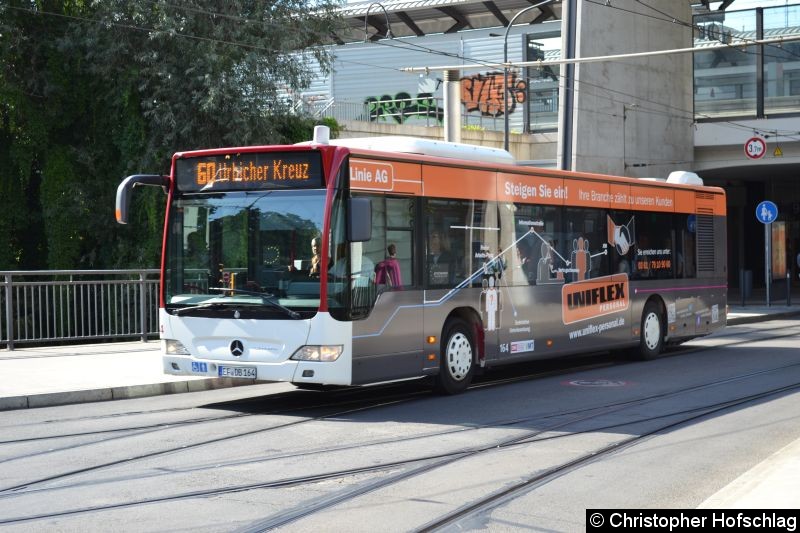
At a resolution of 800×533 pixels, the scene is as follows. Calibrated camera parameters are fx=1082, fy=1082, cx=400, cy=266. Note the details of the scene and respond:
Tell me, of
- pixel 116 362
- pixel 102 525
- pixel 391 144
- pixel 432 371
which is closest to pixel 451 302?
pixel 432 371

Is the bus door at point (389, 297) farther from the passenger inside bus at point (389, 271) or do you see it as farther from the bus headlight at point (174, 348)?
the bus headlight at point (174, 348)

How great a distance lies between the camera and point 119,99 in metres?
25.8

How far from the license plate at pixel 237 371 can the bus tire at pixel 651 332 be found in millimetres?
8752

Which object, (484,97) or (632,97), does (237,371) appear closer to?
(632,97)

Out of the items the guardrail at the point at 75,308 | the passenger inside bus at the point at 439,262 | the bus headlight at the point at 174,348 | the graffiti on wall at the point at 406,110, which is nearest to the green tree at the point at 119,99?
the guardrail at the point at 75,308

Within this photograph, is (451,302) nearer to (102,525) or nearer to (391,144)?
(391,144)

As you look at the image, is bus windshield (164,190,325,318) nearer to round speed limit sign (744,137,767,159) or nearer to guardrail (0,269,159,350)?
guardrail (0,269,159,350)

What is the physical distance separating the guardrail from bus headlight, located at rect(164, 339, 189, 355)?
637cm

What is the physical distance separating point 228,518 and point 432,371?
661 centimetres

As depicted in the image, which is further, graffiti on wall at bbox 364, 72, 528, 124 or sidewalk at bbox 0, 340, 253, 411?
graffiti on wall at bbox 364, 72, 528, 124

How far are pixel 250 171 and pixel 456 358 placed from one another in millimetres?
3655

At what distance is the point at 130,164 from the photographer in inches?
1014

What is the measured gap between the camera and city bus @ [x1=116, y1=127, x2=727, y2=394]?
12.0 m

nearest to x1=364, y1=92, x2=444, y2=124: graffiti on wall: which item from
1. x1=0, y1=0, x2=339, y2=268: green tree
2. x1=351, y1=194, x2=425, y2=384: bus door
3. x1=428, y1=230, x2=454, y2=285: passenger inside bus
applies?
x1=0, y1=0, x2=339, y2=268: green tree
